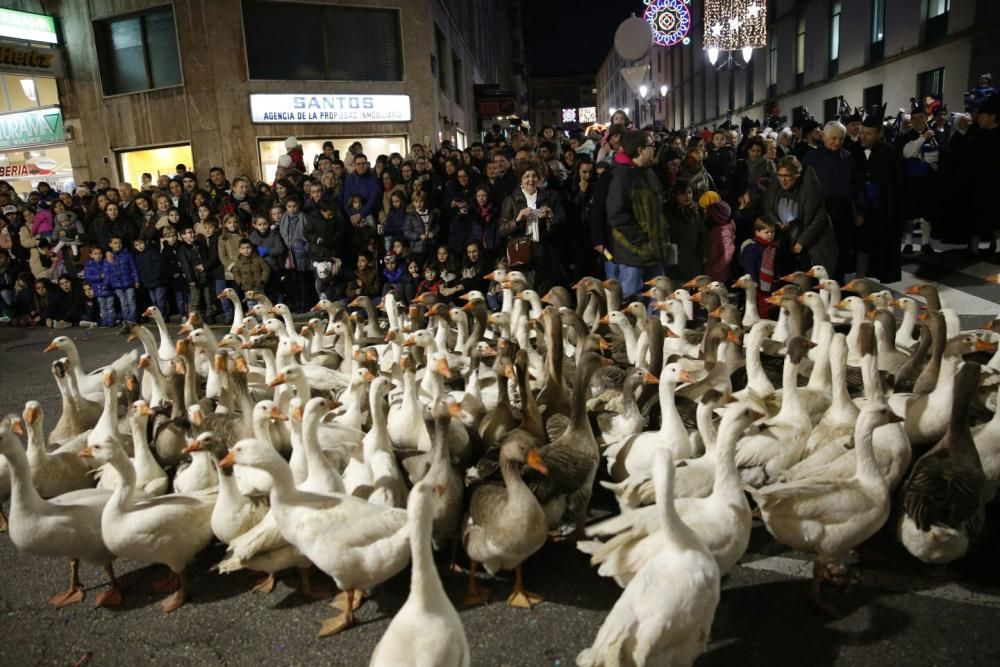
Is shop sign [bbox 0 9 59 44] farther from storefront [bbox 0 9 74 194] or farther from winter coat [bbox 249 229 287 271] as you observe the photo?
winter coat [bbox 249 229 287 271]

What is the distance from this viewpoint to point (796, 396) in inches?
188

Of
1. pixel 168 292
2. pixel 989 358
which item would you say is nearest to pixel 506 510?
pixel 989 358

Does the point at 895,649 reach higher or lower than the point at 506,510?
lower

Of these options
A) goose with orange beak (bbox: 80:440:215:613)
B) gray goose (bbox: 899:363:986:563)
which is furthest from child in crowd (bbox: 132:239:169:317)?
gray goose (bbox: 899:363:986:563)

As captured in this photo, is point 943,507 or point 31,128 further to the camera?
point 31,128

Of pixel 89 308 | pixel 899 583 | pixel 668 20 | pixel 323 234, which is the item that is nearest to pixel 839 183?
pixel 899 583

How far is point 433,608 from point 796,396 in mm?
3118

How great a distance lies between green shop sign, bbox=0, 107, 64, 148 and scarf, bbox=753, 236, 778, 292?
57.0ft

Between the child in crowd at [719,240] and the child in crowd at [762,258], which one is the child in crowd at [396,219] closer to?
the child in crowd at [719,240]

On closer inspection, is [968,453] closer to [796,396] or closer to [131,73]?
[796,396]

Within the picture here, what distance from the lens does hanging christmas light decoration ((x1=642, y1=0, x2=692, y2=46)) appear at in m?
24.7

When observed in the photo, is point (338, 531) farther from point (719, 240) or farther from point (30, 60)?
point (30, 60)

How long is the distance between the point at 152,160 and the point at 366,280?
10251 millimetres

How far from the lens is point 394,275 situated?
10289mm
